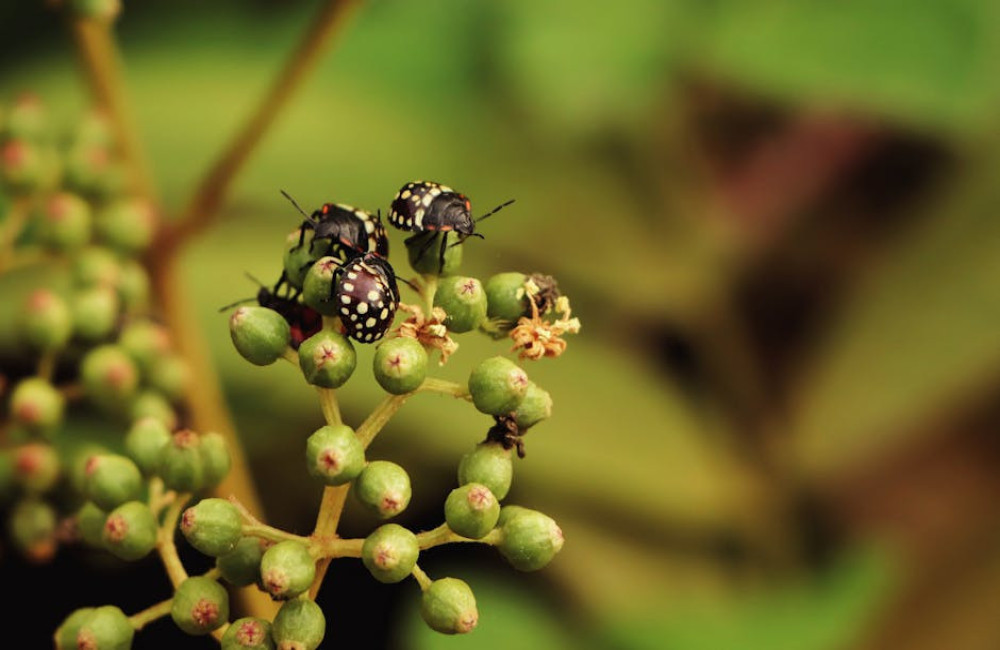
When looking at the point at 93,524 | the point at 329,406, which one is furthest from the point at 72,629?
the point at 329,406

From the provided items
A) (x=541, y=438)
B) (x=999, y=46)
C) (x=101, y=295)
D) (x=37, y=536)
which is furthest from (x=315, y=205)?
(x=999, y=46)

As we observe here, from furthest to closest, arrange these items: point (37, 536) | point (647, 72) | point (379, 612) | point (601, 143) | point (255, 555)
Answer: point (601, 143) → point (647, 72) → point (379, 612) → point (37, 536) → point (255, 555)

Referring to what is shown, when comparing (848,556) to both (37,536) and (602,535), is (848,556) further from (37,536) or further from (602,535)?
(37,536)

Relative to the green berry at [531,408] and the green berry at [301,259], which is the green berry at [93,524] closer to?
the green berry at [301,259]

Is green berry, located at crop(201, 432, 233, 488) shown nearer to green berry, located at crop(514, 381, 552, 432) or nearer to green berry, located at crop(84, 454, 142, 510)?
green berry, located at crop(84, 454, 142, 510)

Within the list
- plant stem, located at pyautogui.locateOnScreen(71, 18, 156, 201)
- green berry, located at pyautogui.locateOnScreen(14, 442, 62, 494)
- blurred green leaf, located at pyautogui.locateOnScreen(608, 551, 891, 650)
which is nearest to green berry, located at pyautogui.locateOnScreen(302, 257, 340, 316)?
green berry, located at pyautogui.locateOnScreen(14, 442, 62, 494)

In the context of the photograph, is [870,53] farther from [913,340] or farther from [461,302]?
[461,302]

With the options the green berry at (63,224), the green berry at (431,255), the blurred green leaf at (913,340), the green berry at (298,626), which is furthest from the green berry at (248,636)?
the blurred green leaf at (913,340)
